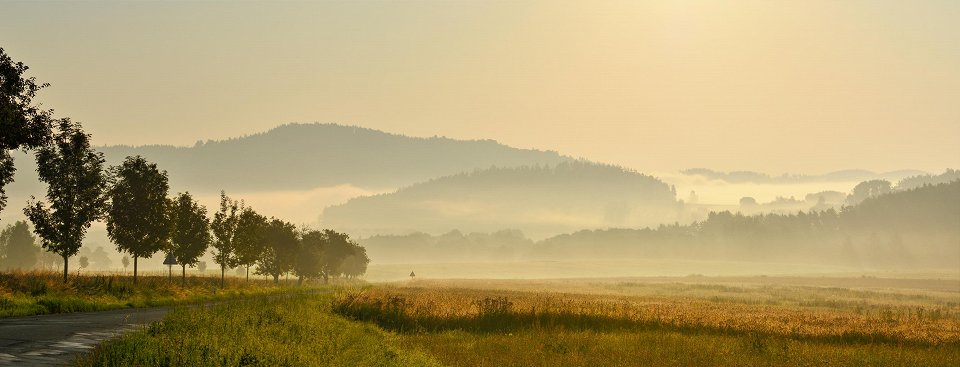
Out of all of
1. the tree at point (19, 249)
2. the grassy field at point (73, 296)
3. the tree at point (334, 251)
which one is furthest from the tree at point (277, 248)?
the tree at point (19, 249)

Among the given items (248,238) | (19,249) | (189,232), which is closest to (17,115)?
(189,232)

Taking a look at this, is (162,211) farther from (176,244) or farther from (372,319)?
(372,319)

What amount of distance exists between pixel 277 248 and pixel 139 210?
46.8m

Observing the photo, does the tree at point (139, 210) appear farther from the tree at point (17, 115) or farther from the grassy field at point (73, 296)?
the tree at point (17, 115)

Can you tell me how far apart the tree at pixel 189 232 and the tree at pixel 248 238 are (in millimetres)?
9188

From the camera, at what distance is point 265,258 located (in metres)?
109

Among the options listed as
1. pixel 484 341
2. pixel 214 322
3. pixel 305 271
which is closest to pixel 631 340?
pixel 484 341

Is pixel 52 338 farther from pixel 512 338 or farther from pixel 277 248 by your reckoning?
pixel 277 248

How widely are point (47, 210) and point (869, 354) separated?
55904 millimetres

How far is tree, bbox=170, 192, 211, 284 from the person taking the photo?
241 feet

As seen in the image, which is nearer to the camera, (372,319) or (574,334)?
(574,334)

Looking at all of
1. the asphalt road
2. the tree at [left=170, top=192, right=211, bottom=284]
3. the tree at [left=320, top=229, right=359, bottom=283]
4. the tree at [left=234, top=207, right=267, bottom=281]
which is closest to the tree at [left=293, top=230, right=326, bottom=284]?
the tree at [left=320, top=229, right=359, bottom=283]

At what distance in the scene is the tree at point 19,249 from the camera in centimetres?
16612

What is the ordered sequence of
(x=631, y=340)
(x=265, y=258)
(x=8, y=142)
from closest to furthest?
(x=631, y=340) → (x=8, y=142) → (x=265, y=258)
